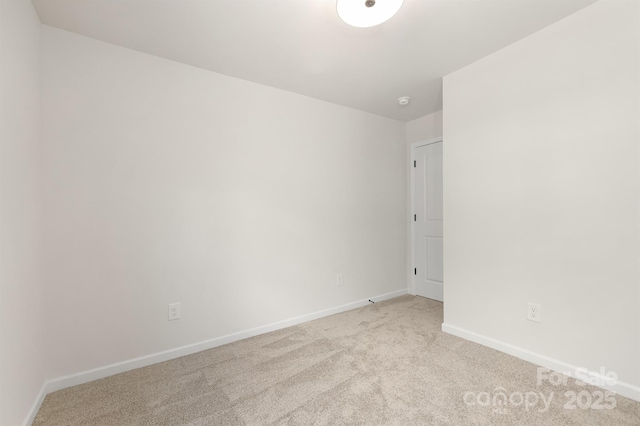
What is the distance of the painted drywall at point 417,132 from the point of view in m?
3.42

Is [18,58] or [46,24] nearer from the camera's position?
[18,58]

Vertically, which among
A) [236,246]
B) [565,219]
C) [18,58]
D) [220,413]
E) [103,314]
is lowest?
[220,413]

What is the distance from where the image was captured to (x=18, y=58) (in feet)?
4.64

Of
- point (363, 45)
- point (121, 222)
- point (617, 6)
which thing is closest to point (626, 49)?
point (617, 6)

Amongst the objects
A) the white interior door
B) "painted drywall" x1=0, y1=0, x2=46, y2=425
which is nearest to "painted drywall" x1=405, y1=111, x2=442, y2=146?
the white interior door

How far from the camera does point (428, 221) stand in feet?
11.7

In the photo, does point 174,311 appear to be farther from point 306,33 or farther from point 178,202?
point 306,33

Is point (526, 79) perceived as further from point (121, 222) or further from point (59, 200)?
point (59, 200)

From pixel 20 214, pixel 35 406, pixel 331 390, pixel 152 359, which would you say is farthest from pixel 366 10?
pixel 35 406

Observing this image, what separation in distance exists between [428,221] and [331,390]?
248 cm

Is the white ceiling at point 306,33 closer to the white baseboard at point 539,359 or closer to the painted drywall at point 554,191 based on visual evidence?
the painted drywall at point 554,191

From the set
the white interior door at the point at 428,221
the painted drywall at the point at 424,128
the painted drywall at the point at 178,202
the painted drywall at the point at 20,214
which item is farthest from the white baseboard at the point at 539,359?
the painted drywall at the point at 20,214

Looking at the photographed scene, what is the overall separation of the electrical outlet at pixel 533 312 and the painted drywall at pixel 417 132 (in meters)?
1.76

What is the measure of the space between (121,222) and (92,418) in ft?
3.84
